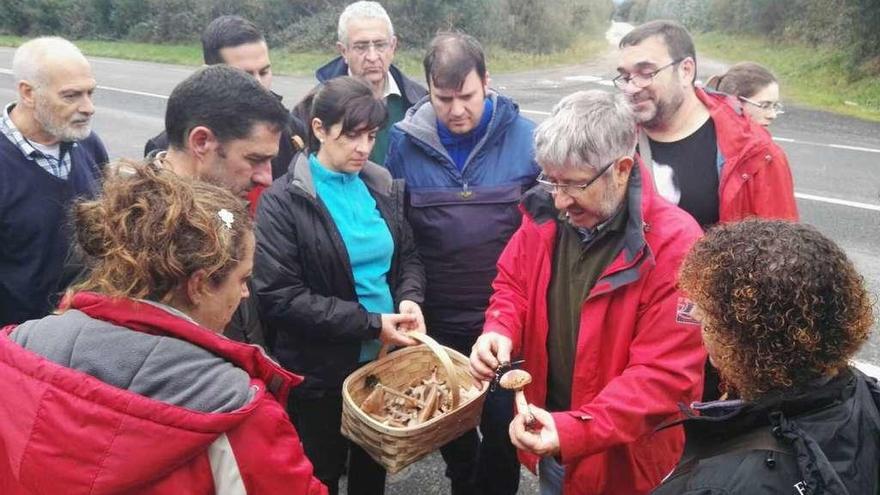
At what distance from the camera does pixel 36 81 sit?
3.52m

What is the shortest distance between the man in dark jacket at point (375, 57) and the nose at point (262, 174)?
60.7 inches

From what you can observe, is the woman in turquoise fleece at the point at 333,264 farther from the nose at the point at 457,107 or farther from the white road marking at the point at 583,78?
the white road marking at the point at 583,78

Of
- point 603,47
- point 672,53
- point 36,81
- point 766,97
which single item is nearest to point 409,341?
point 672,53

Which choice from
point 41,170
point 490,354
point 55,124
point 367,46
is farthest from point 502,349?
point 367,46

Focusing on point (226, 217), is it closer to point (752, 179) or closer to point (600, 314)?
point (600, 314)

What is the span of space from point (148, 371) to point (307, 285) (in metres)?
1.48

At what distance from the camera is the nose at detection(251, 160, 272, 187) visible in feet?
8.93

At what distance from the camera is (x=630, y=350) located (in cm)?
229

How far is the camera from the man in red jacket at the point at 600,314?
218 cm

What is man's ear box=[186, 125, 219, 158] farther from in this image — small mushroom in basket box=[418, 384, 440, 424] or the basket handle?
small mushroom in basket box=[418, 384, 440, 424]

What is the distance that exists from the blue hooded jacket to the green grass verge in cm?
1200

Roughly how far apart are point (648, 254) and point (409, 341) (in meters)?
1.15

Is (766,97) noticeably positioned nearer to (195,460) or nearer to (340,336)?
(340,336)

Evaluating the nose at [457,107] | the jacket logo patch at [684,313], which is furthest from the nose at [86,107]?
the jacket logo patch at [684,313]
